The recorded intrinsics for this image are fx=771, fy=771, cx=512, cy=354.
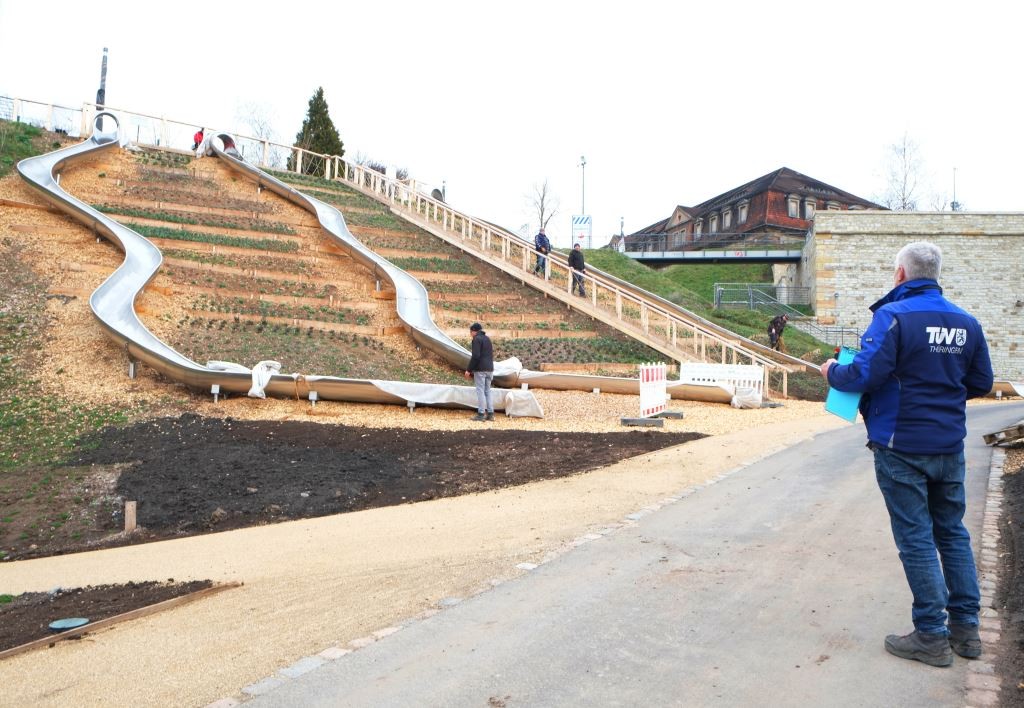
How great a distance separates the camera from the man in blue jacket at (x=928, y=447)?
147 inches

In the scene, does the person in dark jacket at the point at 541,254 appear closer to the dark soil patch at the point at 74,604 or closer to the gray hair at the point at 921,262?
the dark soil patch at the point at 74,604

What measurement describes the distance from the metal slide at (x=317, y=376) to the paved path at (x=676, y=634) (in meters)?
8.05

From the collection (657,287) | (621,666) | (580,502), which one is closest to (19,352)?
(580,502)

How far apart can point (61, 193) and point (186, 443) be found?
1482 cm

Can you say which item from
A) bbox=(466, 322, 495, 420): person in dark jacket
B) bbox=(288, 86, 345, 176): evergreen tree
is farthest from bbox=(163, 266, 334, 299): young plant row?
bbox=(288, 86, 345, 176): evergreen tree

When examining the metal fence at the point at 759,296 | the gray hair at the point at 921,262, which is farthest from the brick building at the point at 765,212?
the gray hair at the point at 921,262

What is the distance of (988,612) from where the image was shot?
4371 millimetres

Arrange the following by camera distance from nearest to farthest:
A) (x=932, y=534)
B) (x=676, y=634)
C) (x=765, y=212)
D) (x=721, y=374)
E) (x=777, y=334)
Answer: (x=932, y=534) → (x=676, y=634) → (x=721, y=374) → (x=777, y=334) → (x=765, y=212)

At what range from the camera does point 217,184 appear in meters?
29.7

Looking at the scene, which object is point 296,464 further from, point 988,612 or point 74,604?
point 988,612

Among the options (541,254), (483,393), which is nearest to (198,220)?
(541,254)

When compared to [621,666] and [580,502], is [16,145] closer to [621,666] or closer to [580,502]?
[580,502]

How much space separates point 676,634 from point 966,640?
139cm

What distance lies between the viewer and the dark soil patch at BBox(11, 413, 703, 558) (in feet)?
29.9
